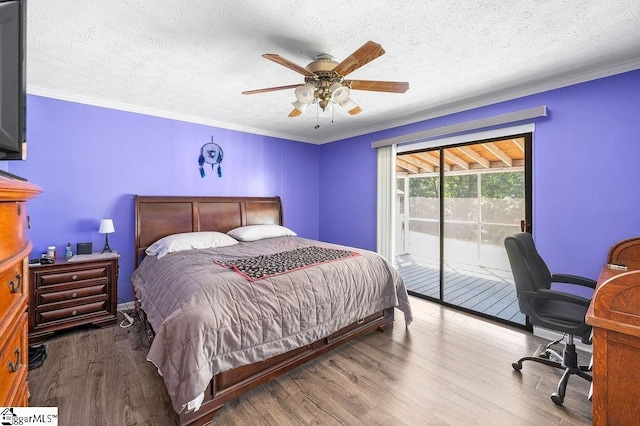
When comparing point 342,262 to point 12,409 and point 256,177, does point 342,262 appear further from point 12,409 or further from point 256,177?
point 256,177

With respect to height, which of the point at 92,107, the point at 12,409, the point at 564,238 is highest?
the point at 92,107

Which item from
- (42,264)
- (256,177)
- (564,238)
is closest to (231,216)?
(256,177)

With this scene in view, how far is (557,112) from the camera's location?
2.74 meters

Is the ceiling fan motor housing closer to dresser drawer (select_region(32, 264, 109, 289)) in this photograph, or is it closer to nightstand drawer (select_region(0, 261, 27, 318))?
nightstand drawer (select_region(0, 261, 27, 318))

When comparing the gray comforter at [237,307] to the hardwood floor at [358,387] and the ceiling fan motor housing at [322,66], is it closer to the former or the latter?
the hardwood floor at [358,387]

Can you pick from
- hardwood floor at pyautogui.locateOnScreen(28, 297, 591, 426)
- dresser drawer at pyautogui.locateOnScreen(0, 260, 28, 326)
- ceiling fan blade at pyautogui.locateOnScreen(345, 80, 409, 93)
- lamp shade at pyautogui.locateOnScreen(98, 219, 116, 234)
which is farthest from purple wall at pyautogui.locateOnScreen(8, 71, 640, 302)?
dresser drawer at pyautogui.locateOnScreen(0, 260, 28, 326)

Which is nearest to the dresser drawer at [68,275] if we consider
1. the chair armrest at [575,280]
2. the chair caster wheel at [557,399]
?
the chair caster wheel at [557,399]

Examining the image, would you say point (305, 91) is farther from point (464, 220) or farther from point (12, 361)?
point (464, 220)

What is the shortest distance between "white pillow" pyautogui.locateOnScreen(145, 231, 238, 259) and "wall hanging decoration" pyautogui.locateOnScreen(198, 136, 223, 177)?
1110mm

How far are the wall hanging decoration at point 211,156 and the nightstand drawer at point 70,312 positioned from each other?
2.05m

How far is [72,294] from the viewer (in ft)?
9.14

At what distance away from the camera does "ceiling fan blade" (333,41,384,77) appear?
1.67 meters

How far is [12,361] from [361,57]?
2.18 metres

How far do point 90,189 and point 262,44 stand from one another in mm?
2769
